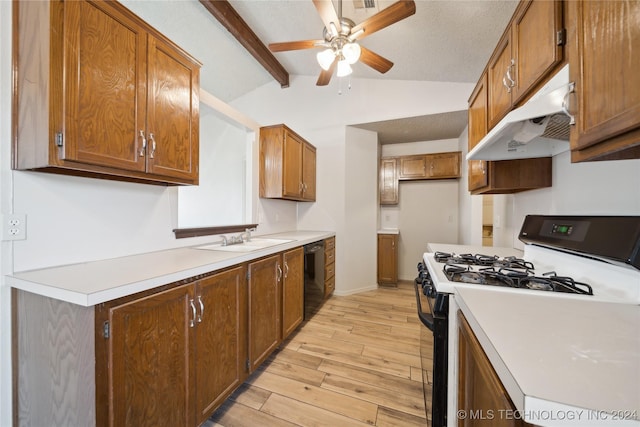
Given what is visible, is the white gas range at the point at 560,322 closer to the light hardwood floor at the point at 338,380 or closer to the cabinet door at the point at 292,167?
the light hardwood floor at the point at 338,380

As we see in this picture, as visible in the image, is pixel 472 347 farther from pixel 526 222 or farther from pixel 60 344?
pixel 60 344

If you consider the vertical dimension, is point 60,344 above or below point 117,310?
below

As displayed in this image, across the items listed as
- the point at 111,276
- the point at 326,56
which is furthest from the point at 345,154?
the point at 111,276

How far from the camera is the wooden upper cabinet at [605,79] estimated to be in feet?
1.79

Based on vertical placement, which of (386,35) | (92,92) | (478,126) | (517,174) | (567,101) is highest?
(386,35)

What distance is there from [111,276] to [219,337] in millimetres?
619

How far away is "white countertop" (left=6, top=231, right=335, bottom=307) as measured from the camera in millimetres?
796

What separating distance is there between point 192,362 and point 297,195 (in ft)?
6.92

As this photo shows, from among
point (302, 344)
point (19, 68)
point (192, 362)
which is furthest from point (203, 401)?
point (19, 68)

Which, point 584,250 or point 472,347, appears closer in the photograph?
point 472,347

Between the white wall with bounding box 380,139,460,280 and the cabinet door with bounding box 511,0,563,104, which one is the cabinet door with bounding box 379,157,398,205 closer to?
the white wall with bounding box 380,139,460,280

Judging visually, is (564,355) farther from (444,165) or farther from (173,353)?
(444,165)

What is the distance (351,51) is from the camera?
1.88 m

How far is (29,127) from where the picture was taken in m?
0.98
